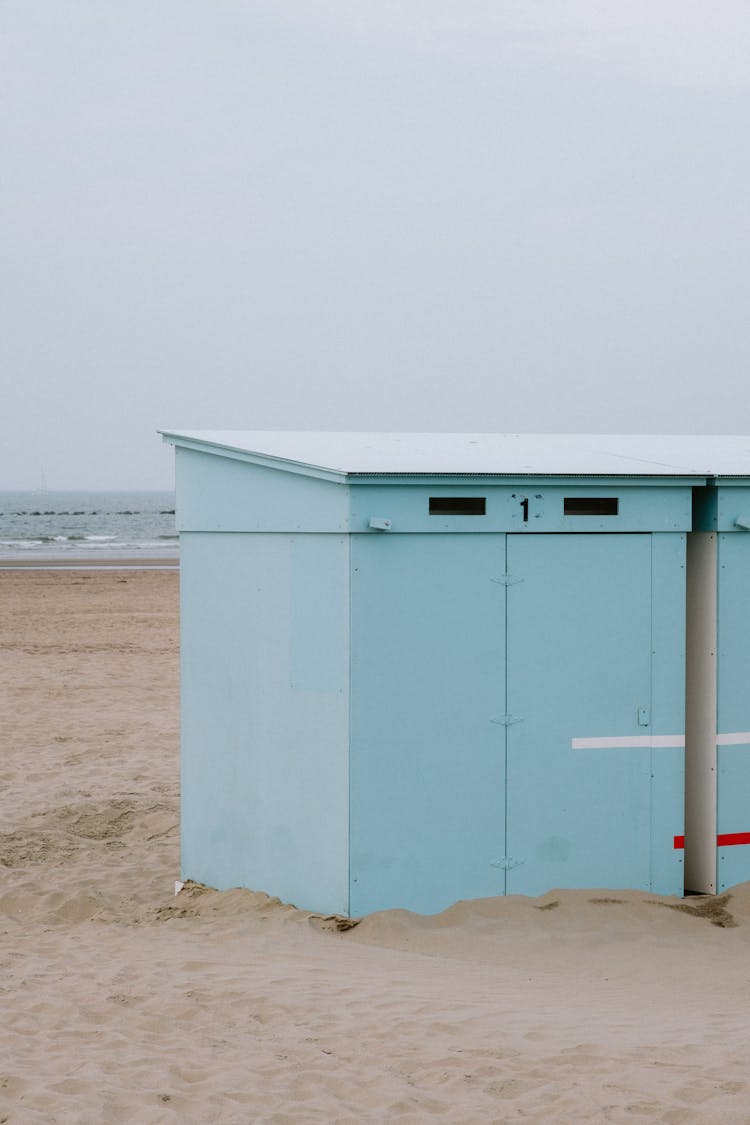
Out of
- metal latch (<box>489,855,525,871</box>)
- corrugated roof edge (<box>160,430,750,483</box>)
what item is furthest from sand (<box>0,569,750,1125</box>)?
corrugated roof edge (<box>160,430,750,483</box>)

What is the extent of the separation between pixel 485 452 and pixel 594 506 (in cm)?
76

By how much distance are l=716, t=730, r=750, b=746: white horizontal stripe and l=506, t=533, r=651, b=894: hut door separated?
0.40 metres

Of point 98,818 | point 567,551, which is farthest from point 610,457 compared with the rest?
point 98,818

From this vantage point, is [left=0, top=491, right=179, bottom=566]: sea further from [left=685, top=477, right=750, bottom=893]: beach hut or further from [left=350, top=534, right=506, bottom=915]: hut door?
[left=350, top=534, right=506, bottom=915]: hut door

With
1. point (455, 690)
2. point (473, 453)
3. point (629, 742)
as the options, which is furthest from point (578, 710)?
point (473, 453)

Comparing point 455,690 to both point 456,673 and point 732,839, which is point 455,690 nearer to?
point 456,673

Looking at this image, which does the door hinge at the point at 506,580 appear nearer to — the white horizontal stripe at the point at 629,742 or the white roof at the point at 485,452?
the white roof at the point at 485,452

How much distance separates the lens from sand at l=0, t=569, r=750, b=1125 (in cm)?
417

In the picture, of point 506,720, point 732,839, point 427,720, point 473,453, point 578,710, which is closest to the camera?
point 427,720

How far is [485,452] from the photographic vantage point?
275 inches

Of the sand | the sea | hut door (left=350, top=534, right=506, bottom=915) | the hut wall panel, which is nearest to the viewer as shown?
the sand

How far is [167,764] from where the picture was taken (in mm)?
A: 11117

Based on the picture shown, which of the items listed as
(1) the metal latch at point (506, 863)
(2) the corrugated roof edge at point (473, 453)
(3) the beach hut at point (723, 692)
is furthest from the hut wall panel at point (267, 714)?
(3) the beach hut at point (723, 692)

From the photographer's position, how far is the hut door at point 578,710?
6328mm
